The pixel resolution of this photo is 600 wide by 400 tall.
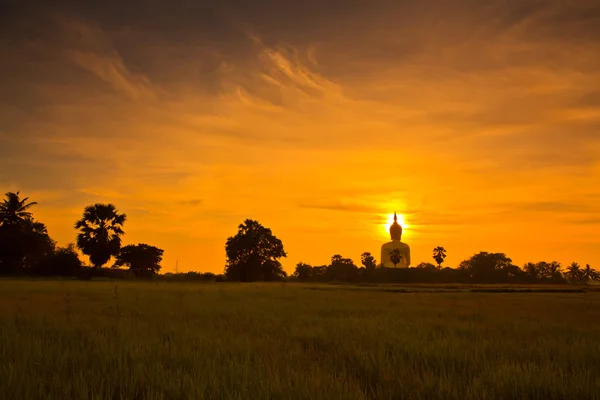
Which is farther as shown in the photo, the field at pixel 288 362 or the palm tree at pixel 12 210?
the palm tree at pixel 12 210

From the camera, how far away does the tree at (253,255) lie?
280 feet

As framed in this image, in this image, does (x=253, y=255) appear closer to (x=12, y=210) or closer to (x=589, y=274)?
(x=12, y=210)

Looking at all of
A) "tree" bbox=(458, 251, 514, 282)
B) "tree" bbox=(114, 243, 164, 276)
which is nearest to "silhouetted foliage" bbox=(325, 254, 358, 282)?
"tree" bbox=(458, 251, 514, 282)

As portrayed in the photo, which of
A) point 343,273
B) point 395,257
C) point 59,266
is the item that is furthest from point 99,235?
point 395,257

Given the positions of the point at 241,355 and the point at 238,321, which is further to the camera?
the point at 238,321

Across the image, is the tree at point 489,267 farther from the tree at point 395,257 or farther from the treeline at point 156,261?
the tree at point 395,257

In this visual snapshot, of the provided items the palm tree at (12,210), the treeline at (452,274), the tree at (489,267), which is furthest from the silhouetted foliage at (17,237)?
the tree at (489,267)

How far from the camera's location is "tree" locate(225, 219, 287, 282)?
8531cm

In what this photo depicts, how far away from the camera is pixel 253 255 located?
281 feet

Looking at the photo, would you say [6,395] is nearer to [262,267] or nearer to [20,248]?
[20,248]

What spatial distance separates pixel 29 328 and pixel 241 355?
5.46m

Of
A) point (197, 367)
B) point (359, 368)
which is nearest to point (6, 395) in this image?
point (197, 367)

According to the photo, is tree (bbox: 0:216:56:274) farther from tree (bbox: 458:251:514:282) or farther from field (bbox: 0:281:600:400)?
tree (bbox: 458:251:514:282)

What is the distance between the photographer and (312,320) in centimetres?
1244
